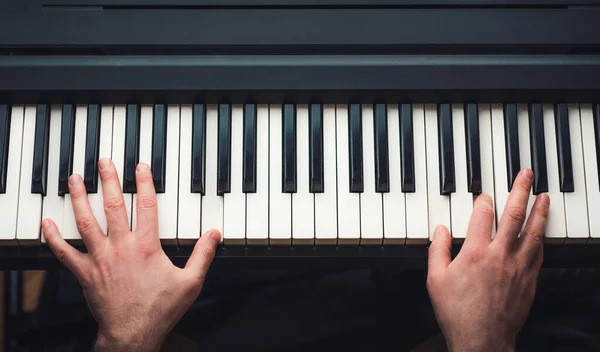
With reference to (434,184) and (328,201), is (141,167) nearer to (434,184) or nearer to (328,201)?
(328,201)

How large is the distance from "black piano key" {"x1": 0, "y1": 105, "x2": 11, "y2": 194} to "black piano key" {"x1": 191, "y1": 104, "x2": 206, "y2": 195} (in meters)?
0.40

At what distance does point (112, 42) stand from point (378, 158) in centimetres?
63

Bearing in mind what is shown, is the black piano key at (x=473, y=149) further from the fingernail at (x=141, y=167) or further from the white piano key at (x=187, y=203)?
the fingernail at (x=141, y=167)

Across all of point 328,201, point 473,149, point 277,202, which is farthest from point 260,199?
point 473,149

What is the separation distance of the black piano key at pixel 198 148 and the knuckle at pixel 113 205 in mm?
150

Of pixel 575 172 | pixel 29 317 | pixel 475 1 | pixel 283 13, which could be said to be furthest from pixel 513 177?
pixel 29 317

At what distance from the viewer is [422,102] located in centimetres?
111

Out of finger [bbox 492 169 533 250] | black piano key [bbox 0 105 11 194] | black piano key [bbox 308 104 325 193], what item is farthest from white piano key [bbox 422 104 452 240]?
black piano key [bbox 0 105 11 194]

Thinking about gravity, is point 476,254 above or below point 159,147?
below

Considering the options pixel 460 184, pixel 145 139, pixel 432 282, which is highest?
pixel 145 139

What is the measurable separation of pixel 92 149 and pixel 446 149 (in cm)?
76

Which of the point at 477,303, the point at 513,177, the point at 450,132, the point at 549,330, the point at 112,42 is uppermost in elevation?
the point at 112,42

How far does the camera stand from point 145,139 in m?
1.09

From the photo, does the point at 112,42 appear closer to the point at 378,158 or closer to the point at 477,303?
the point at 378,158
